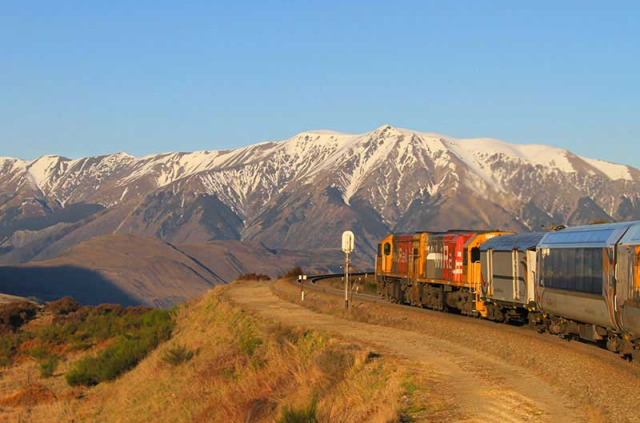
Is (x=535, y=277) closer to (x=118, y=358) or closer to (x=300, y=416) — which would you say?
(x=300, y=416)

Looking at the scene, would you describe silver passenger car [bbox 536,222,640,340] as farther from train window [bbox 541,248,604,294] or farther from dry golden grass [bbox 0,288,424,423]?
dry golden grass [bbox 0,288,424,423]

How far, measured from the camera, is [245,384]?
82.3 feet

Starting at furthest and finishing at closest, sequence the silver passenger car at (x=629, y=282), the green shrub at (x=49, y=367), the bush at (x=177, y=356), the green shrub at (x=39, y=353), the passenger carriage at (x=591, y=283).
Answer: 1. the green shrub at (x=39, y=353)
2. the green shrub at (x=49, y=367)
3. the bush at (x=177, y=356)
4. the passenger carriage at (x=591, y=283)
5. the silver passenger car at (x=629, y=282)

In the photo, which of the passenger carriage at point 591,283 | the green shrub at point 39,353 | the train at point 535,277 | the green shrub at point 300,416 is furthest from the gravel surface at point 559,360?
the green shrub at point 39,353

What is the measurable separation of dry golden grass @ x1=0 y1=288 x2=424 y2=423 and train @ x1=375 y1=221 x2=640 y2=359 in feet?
18.9

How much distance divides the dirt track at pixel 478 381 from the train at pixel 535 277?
2319 mm

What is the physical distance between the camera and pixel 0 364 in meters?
49.5

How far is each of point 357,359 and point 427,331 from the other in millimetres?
9769

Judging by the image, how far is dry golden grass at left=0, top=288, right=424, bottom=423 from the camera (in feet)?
63.9

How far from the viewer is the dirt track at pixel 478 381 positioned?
658 inches

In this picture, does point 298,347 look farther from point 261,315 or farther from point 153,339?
point 153,339

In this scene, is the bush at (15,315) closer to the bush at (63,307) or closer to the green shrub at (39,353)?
the bush at (63,307)

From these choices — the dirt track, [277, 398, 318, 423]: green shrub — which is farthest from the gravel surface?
Result: [277, 398, 318, 423]: green shrub

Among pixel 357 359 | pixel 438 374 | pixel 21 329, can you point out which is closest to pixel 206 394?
pixel 357 359
